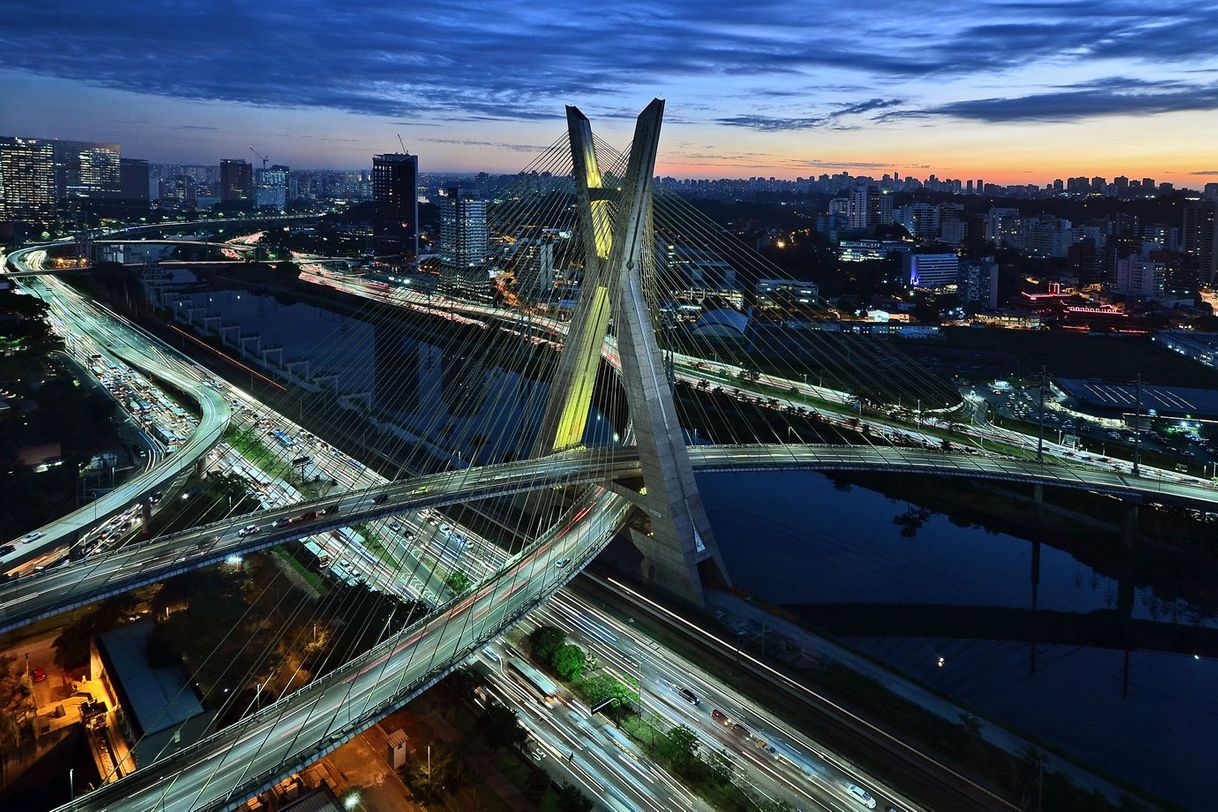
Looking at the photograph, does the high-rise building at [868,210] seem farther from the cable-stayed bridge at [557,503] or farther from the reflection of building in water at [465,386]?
the cable-stayed bridge at [557,503]

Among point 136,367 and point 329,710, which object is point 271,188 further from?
point 329,710

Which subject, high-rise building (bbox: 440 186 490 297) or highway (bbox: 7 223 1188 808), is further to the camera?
high-rise building (bbox: 440 186 490 297)

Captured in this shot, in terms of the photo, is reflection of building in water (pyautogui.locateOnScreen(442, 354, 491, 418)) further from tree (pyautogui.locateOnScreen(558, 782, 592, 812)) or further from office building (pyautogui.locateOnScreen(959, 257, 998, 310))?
office building (pyautogui.locateOnScreen(959, 257, 998, 310))

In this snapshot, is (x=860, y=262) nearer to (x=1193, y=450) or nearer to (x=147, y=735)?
(x=1193, y=450)

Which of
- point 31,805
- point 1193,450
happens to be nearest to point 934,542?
point 1193,450

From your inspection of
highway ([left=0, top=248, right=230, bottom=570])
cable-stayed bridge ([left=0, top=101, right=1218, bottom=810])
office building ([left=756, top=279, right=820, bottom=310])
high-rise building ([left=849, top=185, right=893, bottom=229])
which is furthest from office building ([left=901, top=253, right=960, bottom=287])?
highway ([left=0, top=248, right=230, bottom=570])

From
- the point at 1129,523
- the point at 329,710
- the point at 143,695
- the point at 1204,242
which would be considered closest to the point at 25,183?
the point at 143,695

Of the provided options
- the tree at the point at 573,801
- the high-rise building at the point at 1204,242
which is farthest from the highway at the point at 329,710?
the high-rise building at the point at 1204,242
